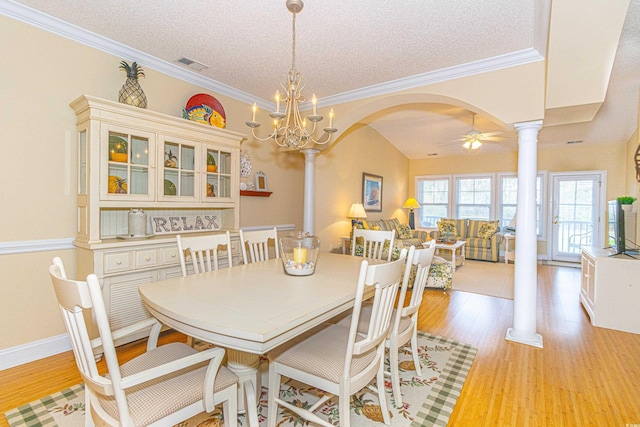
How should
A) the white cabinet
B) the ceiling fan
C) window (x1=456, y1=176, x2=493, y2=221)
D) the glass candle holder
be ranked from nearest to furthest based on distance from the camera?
1. the glass candle holder
2. the white cabinet
3. the ceiling fan
4. window (x1=456, y1=176, x2=493, y2=221)

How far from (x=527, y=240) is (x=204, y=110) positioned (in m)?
3.38

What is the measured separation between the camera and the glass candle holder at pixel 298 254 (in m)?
2.03

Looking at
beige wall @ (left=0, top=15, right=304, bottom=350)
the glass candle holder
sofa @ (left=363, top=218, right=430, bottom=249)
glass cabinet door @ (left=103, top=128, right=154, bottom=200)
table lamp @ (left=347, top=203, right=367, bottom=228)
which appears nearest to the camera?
the glass candle holder

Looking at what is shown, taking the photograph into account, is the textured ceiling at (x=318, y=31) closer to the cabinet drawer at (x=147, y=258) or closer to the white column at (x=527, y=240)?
Answer: the white column at (x=527, y=240)

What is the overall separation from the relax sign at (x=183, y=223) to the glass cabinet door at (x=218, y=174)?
372 millimetres

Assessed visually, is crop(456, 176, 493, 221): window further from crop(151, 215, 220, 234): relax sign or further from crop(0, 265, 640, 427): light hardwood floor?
crop(151, 215, 220, 234): relax sign

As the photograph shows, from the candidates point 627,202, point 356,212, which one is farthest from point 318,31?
point 627,202

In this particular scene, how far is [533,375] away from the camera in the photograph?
2.26 m

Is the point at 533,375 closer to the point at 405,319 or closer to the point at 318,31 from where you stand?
the point at 405,319

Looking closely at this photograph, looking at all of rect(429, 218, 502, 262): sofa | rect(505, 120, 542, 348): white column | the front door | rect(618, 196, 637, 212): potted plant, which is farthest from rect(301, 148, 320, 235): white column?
the front door

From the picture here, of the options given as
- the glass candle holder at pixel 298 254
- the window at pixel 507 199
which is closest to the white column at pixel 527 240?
the glass candle holder at pixel 298 254

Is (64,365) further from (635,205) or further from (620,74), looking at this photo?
(635,205)

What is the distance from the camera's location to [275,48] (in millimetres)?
2729

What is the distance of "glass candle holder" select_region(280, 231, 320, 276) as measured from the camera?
203 cm
